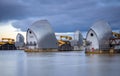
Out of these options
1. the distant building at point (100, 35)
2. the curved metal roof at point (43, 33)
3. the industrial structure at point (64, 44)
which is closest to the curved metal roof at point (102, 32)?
the distant building at point (100, 35)

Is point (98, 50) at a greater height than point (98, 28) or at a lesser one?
lesser

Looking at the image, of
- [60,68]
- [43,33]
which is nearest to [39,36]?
[43,33]

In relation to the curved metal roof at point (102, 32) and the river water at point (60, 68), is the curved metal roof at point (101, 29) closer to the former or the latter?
the curved metal roof at point (102, 32)

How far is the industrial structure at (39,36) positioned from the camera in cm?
11906

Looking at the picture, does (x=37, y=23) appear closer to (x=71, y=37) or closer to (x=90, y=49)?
(x=90, y=49)

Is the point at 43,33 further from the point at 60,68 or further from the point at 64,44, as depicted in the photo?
the point at 60,68

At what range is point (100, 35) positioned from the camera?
8944 centimetres

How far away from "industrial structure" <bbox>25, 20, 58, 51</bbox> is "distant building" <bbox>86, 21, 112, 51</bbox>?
33.3 m

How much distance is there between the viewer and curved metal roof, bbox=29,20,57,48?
119 meters

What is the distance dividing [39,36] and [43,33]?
2006 millimetres

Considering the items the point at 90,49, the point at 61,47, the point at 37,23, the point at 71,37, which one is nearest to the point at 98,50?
the point at 90,49

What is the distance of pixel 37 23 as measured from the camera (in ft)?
388

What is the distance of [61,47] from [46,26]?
4610 cm

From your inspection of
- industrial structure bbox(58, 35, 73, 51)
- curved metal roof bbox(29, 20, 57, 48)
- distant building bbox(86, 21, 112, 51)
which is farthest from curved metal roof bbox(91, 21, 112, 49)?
industrial structure bbox(58, 35, 73, 51)
